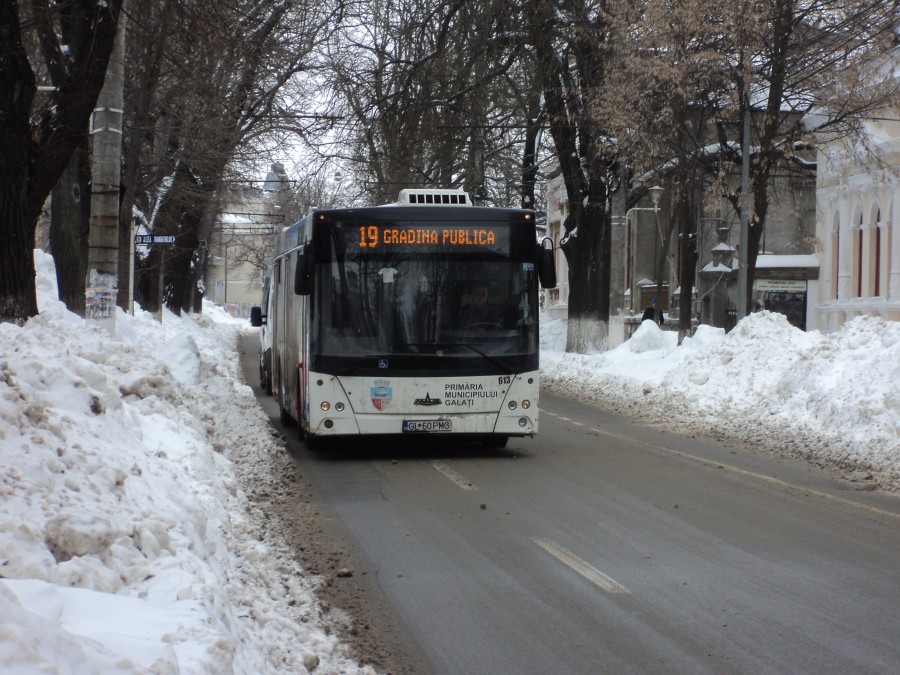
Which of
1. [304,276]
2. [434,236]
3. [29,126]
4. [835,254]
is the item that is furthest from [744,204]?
[29,126]

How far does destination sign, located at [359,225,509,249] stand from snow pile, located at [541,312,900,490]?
15.7ft

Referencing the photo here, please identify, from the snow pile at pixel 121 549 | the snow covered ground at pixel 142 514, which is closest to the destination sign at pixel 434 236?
the snow covered ground at pixel 142 514

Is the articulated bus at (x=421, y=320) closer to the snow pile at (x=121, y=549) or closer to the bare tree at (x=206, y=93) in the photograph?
the bare tree at (x=206, y=93)

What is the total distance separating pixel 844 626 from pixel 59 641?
458 cm

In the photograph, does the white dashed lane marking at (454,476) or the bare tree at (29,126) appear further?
the white dashed lane marking at (454,476)

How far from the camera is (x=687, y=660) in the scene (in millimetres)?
5730

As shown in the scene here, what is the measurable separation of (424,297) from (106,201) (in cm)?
516

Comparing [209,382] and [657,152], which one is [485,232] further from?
[657,152]

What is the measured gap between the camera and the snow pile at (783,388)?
46.9 feet

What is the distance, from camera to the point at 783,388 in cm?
1783

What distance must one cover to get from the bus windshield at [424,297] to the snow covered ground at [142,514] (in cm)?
185

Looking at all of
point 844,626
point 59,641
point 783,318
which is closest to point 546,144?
point 783,318

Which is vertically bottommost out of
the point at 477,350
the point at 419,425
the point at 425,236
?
the point at 419,425

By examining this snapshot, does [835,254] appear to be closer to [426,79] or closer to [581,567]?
[426,79]
